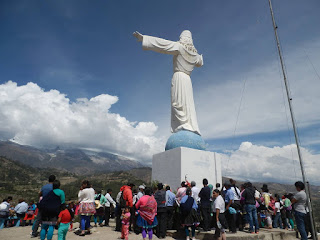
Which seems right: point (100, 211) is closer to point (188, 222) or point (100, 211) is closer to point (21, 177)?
point (188, 222)

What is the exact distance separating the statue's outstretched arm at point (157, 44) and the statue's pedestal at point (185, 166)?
219 inches

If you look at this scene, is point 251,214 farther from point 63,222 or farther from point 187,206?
point 63,222

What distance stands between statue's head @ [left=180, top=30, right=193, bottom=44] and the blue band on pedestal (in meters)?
5.56

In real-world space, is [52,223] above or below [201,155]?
below

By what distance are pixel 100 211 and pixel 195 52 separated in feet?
32.6

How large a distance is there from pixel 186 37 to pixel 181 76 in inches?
103

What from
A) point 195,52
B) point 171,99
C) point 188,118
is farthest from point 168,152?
point 195,52

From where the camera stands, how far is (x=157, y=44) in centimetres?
1240

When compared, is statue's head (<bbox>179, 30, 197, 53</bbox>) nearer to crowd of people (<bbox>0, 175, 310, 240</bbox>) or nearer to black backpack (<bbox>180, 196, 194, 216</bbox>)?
crowd of people (<bbox>0, 175, 310, 240</bbox>)

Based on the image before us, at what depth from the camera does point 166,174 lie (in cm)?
1093

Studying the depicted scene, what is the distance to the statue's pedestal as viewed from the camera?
10250mm

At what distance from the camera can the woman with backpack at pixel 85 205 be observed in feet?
22.5

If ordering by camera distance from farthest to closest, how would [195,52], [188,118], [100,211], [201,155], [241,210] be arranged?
1. [195,52]
2. [188,118]
3. [201,155]
4. [100,211]
5. [241,210]

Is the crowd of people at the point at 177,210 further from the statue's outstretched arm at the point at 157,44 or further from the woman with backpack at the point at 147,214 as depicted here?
the statue's outstretched arm at the point at 157,44
